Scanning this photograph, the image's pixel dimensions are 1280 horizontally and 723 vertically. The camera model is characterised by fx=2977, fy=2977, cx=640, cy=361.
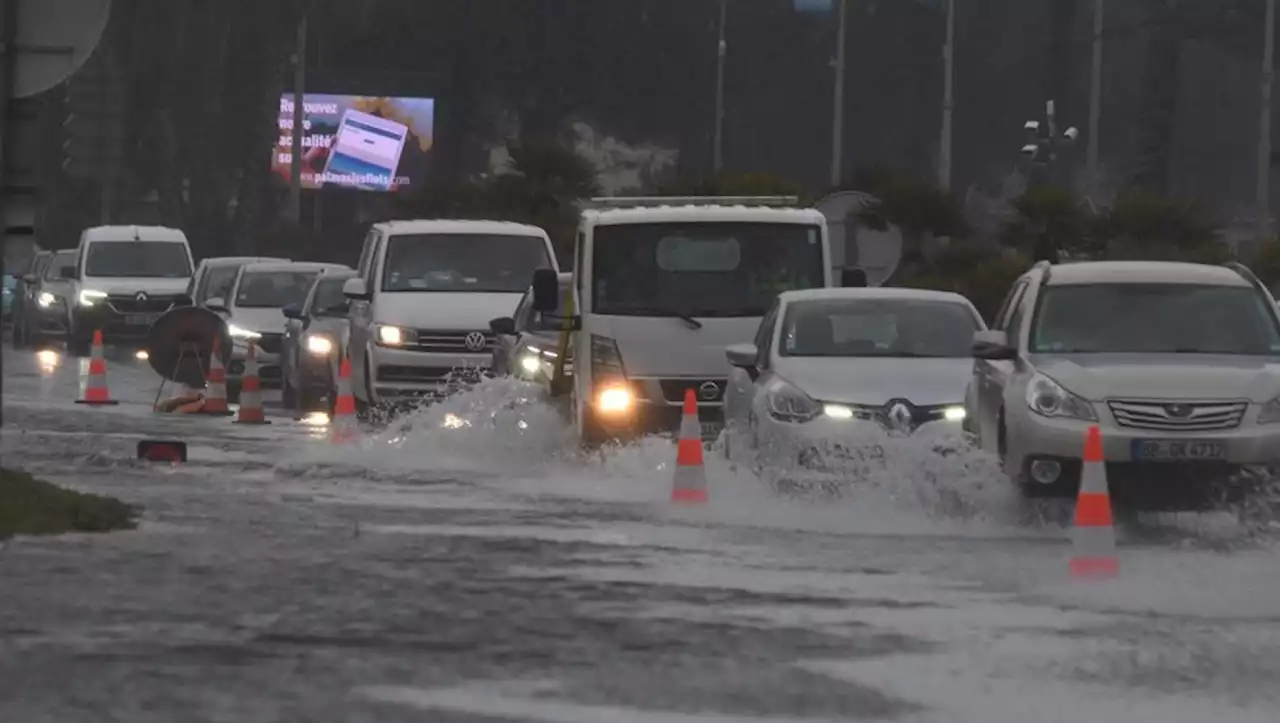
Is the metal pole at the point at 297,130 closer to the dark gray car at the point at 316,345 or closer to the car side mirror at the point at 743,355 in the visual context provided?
the dark gray car at the point at 316,345

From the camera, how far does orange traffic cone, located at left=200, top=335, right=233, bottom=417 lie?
27984mm

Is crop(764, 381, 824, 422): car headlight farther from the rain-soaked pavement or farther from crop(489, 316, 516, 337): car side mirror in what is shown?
crop(489, 316, 516, 337): car side mirror

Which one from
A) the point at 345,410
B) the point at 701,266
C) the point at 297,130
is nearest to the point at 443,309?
the point at 345,410

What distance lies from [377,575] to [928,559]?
2783 millimetres

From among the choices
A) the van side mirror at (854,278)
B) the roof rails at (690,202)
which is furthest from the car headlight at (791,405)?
the van side mirror at (854,278)

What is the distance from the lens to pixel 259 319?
34.8 metres

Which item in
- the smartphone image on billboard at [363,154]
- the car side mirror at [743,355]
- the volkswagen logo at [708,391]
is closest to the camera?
the car side mirror at [743,355]

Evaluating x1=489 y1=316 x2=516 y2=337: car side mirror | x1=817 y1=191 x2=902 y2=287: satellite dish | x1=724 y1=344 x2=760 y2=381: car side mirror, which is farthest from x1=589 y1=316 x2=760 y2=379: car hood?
x1=817 y1=191 x2=902 y2=287: satellite dish

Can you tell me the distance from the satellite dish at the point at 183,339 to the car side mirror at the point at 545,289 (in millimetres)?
7273

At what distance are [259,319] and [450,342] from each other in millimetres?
9448

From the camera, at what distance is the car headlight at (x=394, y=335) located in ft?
84.2

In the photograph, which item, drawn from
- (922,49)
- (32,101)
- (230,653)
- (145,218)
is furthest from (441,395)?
(922,49)

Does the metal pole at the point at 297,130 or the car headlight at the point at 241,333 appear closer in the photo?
the car headlight at the point at 241,333

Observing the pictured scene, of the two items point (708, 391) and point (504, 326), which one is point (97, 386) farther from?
point (708, 391)
